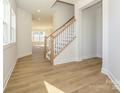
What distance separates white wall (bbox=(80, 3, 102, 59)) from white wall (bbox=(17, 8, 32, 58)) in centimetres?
334

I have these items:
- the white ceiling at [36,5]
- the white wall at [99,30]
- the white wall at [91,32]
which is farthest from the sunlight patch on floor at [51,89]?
the white wall at [99,30]

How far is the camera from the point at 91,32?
5988mm

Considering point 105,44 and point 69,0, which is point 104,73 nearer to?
point 105,44

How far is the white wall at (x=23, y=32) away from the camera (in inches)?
247

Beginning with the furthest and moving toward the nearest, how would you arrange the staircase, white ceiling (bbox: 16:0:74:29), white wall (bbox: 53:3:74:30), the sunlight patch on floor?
white wall (bbox: 53:3:74:30) < white ceiling (bbox: 16:0:74:29) < the staircase < the sunlight patch on floor

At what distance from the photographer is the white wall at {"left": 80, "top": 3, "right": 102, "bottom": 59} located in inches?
223

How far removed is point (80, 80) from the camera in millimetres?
2957

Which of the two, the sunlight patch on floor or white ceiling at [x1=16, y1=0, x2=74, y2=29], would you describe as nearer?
the sunlight patch on floor

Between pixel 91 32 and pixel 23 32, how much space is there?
12.5ft

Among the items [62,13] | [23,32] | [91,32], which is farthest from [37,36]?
[91,32]

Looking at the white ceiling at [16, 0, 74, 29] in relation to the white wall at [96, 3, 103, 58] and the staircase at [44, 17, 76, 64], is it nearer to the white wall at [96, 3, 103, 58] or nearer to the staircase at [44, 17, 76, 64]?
the staircase at [44, 17, 76, 64]

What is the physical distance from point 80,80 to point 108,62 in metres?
0.99

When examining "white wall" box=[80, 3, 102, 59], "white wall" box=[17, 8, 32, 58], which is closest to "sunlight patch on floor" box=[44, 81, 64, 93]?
"white wall" box=[80, 3, 102, 59]
